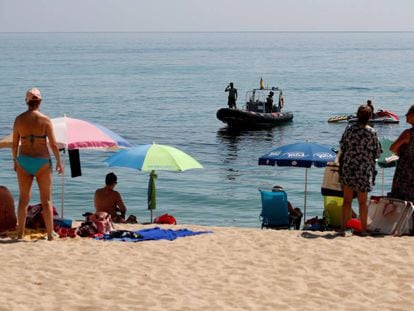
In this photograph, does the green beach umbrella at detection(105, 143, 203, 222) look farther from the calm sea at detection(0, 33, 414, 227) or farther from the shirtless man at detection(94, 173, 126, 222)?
the calm sea at detection(0, 33, 414, 227)

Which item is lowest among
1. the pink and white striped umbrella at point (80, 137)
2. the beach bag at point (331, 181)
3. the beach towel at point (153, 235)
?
the beach towel at point (153, 235)

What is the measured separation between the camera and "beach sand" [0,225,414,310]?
7.61 meters

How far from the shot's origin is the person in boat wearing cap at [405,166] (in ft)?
34.3

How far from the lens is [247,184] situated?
26.3 metres

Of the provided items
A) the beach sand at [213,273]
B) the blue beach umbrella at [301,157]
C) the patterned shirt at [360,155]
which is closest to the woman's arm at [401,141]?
the patterned shirt at [360,155]

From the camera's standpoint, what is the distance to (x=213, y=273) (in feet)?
28.3

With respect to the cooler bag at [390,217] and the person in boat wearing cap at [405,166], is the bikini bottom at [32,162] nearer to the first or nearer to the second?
the cooler bag at [390,217]

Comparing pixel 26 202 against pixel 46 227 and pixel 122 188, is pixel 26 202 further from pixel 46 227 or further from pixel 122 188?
pixel 122 188

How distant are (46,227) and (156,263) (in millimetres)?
1561

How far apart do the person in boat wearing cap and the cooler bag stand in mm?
227

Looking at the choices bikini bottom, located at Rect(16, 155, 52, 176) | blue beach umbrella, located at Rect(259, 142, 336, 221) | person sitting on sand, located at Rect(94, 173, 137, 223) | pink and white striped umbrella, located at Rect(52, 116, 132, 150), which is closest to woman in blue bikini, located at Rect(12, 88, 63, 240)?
bikini bottom, located at Rect(16, 155, 52, 176)

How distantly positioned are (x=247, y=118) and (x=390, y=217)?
2976 centimetres

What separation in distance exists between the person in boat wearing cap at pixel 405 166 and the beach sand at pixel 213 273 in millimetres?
609

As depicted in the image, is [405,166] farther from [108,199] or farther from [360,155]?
[108,199]
